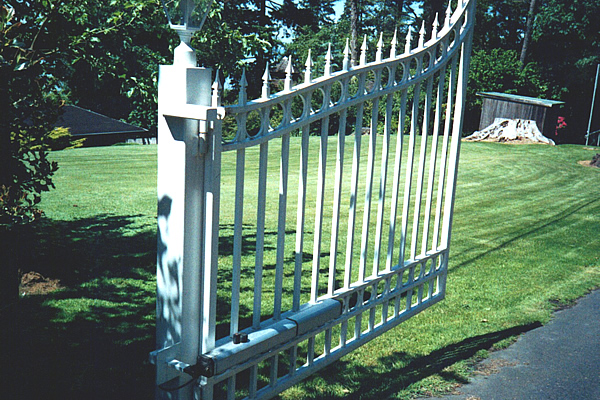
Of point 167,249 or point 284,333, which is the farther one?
point 284,333

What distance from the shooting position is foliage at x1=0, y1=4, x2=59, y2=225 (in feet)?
13.3

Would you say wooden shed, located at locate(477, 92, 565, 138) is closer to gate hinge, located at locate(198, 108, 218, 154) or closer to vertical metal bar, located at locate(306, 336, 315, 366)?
vertical metal bar, located at locate(306, 336, 315, 366)

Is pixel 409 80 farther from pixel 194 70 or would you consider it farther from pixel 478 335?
pixel 478 335

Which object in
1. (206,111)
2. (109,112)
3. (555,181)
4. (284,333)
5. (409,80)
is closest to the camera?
(206,111)

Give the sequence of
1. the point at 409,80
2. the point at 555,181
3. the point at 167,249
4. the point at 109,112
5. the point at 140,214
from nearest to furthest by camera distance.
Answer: the point at 167,249 → the point at 409,80 → the point at 140,214 → the point at 555,181 → the point at 109,112

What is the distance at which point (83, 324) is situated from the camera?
5.57 m

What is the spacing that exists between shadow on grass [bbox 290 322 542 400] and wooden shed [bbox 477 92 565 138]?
2368cm

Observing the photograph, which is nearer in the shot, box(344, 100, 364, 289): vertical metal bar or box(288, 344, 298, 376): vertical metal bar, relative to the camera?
box(288, 344, 298, 376): vertical metal bar

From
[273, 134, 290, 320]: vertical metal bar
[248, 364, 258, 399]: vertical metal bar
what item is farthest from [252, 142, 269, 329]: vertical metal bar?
[248, 364, 258, 399]: vertical metal bar

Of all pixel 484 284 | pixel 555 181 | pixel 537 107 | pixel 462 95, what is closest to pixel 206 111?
pixel 462 95

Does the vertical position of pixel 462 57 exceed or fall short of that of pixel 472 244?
it exceeds it

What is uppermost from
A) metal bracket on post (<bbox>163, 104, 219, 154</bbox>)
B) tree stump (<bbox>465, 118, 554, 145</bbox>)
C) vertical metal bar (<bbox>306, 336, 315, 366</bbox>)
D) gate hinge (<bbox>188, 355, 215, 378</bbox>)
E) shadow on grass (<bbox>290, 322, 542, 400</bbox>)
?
metal bracket on post (<bbox>163, 104, 219, 154</bbox>)

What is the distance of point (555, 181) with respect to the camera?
57.1ft

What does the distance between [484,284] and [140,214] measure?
615 cm
